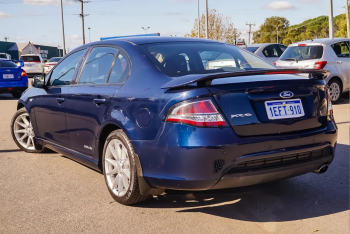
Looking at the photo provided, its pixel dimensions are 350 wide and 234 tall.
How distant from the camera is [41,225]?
362 centimetres

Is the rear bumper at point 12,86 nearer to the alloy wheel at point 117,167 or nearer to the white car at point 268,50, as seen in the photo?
the white car at point 268,50

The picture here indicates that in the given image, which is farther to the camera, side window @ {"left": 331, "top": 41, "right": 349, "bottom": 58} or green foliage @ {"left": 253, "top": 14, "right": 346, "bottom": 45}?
green foliage @ {"left": 253, "top": 14, "right": 346, "bottom": 45}

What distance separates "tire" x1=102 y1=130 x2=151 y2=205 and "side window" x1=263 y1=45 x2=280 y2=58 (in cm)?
1328

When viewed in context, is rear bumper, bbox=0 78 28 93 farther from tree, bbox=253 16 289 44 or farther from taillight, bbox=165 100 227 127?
tree, bbox=253 16 289 44

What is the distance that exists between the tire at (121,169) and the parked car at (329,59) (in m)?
7.97

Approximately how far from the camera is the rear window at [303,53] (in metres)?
11.2

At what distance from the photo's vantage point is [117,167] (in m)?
4.05

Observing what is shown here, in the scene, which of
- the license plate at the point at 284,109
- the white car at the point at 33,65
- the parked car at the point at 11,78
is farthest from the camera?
the white car at the point at 33,65

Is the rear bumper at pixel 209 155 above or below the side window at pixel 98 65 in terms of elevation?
below

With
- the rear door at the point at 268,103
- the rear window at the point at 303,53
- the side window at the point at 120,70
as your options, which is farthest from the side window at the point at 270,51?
the rear door at the point at 268,103

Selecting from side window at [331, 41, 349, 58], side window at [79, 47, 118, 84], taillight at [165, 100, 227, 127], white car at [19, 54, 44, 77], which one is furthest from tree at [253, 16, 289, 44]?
taillight at [165, 100, 227, 127]

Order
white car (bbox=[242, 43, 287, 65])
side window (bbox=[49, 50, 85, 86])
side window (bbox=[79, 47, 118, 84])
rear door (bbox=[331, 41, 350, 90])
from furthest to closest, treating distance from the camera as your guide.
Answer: white car (bbox=[242, 43, 287, 65])
rear door (bbox=[331, 41, 350, 90])
side window (bbox=[49, 50, 85, 86])
side window (bbox=[79, 47, 118, 84])

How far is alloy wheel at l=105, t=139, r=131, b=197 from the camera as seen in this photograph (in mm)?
3932

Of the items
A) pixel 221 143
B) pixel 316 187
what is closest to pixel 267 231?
pixel 221 143
